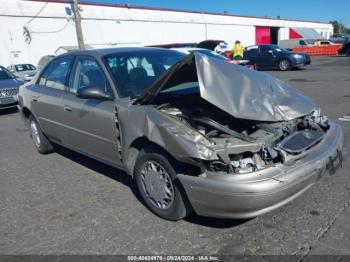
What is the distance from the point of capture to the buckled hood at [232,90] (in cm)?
320

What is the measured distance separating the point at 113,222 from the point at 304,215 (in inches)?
70.1

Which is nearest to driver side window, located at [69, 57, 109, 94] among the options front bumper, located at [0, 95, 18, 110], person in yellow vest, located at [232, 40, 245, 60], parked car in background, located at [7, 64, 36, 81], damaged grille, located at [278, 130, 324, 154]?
damaged grille, located at [278, 130, 324, 154]

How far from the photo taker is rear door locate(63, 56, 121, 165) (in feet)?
12.6

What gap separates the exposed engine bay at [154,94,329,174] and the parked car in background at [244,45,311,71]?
17420 mm

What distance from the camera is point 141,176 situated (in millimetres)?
3549

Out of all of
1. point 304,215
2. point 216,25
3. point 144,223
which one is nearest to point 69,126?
point 144,223

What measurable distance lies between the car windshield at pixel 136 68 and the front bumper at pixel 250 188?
133 cm

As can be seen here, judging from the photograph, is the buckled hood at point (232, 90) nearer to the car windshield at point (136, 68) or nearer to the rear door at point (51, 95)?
the car windshield at point (136, 68)

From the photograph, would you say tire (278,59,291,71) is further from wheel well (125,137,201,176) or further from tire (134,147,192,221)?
tire (134,147,192,221)

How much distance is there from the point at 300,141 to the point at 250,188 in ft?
2.68

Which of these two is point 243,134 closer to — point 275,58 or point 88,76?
point 88,76

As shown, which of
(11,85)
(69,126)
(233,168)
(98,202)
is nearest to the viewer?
(233,168)

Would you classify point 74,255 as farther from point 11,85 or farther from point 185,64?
point 11,85

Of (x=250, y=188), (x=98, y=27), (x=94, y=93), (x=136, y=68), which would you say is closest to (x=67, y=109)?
(x=94, y=93)
